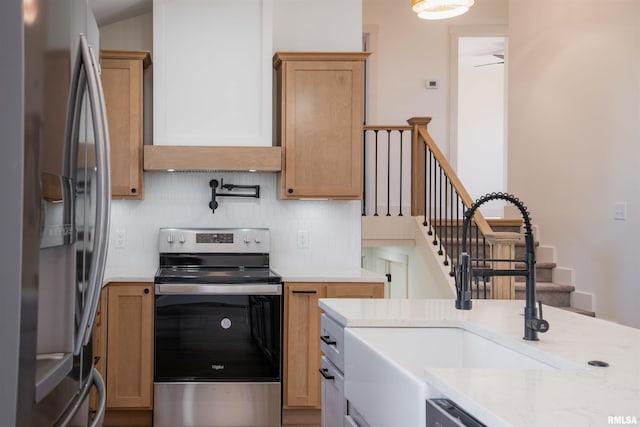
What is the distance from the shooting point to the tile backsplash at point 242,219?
465cm

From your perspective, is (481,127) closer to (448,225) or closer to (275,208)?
(448,225)

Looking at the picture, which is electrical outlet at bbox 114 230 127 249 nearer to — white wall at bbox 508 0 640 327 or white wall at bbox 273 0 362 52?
white wall at bbox 273 0 362 52

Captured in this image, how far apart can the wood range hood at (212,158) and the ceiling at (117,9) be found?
926 millimetres

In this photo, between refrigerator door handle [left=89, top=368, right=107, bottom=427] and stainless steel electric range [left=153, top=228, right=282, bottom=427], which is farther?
stainless steel electric range [left=153, top=228, right=282, bottom=427]

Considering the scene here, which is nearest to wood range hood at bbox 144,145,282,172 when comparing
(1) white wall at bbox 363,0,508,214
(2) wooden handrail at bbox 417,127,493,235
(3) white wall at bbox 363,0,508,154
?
(2) wooden handrail at bbox 417,127,493,235

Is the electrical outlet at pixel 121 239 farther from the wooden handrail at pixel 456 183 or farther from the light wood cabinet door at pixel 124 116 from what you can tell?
the wooden handrail at pixel 456 183

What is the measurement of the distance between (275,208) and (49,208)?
330cm

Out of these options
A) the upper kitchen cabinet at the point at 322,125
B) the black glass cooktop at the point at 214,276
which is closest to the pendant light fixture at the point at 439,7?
the upper kitchen cabinet at the point at 322,125

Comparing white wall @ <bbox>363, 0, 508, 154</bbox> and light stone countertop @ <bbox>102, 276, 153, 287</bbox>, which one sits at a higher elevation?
white wall @ <bbox>363, 0, 508, 154</bbox>

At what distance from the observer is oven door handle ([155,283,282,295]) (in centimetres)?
403

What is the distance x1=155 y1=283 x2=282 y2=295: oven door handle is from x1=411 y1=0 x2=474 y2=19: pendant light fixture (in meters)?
1.97

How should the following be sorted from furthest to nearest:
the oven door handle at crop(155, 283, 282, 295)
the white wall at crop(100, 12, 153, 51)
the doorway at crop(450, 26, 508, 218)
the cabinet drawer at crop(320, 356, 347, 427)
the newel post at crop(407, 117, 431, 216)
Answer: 1. the doorway at crop(450, 26, 508, 218)
2. the newel post at crop(407, 117, 431, 216)
3. the white wall at crop(100, 12, 153, 51)
4. the oven door handle at crop(155, 283, 282, 295)
5. the cabinet drawer at crop(320, 356, 347, 427)

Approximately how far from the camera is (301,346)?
13.6 feet

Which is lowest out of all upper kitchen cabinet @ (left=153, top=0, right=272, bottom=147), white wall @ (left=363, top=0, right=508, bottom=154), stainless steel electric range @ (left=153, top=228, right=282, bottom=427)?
stainless steel electric range @ (left=153, top=228, right=282, bottom=427)
